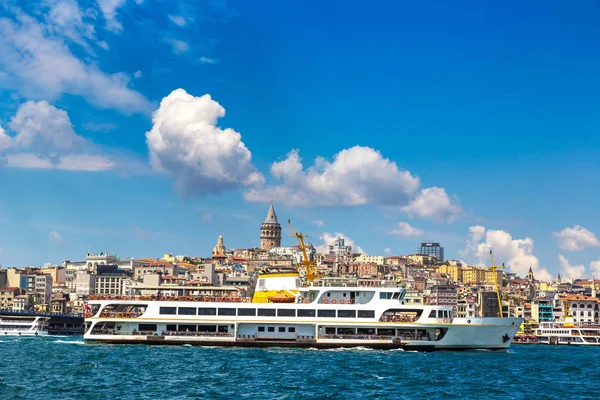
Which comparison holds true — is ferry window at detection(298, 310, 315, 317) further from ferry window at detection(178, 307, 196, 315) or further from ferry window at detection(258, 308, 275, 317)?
ferry window at detection(178, 307, 196, 315)

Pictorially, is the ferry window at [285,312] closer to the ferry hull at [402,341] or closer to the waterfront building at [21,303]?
the ferry hull at [402,341]

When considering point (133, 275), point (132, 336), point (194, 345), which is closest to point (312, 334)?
point (194, 345)

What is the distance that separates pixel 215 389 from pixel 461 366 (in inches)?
668

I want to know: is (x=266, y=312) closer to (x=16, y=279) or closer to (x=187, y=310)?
(x=187, y=310)

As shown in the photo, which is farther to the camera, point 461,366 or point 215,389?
point 461,366

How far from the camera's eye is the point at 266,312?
61469mm

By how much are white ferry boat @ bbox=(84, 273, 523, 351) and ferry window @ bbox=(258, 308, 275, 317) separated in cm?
3

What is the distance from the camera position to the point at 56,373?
43.9m

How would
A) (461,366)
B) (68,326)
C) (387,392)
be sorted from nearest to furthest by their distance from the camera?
1. (387,392)
2. (461,366)
3. (68,326)

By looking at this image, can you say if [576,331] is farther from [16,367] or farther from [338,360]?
[16,367]

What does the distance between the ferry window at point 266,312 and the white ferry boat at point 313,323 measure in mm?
27

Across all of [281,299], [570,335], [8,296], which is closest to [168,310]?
[281,299]

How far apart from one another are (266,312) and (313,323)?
336 centimetres

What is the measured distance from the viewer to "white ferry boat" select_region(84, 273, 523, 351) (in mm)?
60406
